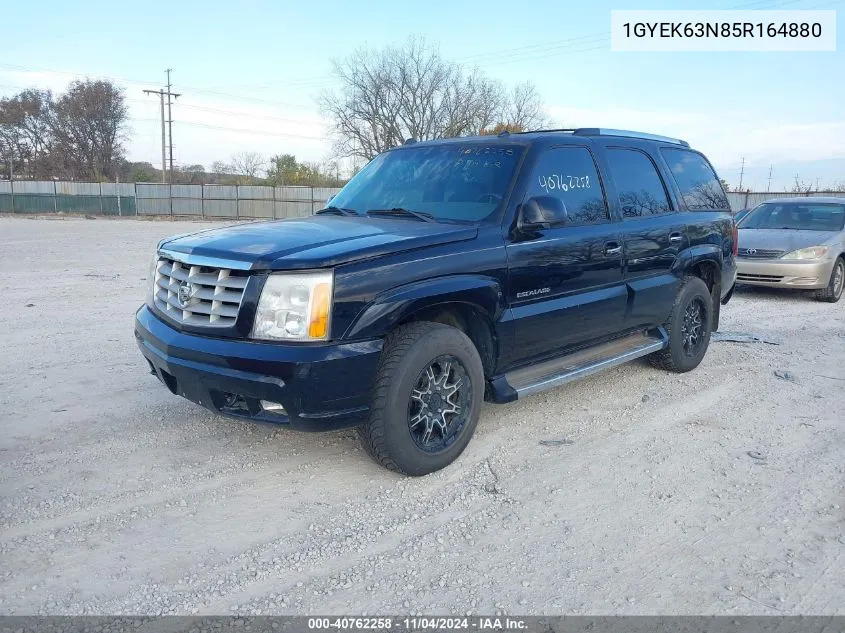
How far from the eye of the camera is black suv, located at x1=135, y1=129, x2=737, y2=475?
11.5 ft

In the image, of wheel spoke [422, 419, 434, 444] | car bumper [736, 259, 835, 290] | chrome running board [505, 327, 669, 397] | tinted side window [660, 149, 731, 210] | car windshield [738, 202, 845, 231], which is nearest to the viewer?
wheel spoke [422, 419, 434, 444]

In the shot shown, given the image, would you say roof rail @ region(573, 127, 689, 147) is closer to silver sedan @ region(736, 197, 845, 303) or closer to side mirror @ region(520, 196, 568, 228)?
side mirror @ region(520, 196, 568, 228)

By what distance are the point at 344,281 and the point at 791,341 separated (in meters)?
5.99

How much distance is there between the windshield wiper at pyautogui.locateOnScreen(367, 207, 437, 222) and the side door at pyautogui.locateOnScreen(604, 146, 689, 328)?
1593 mm

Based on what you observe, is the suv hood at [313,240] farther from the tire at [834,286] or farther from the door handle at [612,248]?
the tire at [834,286]

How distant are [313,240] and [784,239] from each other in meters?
9.20

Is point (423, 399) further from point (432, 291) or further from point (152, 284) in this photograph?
point (152, 284)

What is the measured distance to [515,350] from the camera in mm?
4371

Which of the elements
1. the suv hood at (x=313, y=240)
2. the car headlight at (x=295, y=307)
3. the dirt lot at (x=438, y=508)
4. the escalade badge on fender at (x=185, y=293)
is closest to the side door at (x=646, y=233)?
the dirt lot at (x=438, y=508)

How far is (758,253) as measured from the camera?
1062 cm

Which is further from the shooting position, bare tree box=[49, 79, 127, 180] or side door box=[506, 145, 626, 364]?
bare tree box=[49, 79, 127, 180]

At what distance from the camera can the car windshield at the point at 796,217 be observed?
11125 mm

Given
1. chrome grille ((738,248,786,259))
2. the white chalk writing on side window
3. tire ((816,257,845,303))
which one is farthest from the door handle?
tire ((816,257,845,303))

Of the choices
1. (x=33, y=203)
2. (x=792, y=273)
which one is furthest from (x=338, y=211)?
(x=33, y=203)
